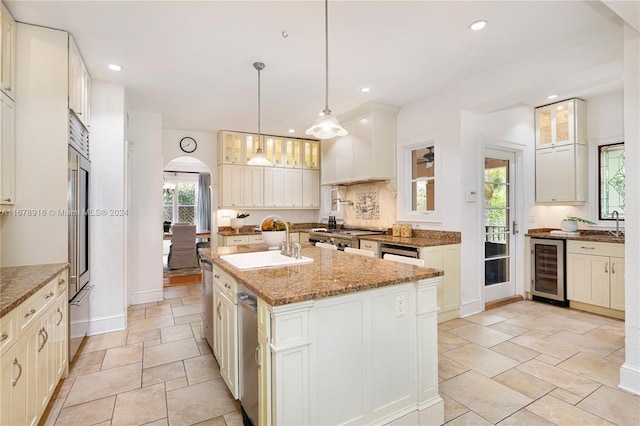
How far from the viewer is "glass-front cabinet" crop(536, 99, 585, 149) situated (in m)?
4.33

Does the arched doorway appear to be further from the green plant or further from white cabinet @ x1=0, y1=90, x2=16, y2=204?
the green plant

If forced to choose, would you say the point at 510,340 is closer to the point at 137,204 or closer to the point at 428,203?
the point at 428,203

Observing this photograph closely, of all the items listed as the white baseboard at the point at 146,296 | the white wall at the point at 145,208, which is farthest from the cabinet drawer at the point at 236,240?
the white baseboard at the point at 146,296

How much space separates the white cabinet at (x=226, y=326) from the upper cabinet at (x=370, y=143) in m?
2.80

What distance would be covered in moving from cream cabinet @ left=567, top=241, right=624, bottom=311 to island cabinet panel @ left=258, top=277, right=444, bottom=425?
10.2ft

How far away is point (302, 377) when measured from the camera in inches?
58.6

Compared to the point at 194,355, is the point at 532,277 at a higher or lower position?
higher

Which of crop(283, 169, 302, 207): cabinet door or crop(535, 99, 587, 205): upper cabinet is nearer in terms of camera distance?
crop(535, 99, 587, 205): upper cabinet

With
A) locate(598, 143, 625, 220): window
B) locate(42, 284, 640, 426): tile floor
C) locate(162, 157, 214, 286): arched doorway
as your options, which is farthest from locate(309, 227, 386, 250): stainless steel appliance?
locate(162, 157, 214, 286): arched doorway


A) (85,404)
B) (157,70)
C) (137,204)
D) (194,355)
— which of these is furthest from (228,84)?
(85,404)

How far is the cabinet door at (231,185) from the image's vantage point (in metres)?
5.57

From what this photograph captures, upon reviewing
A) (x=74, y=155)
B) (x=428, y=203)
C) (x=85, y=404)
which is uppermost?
(x=74, y=155)

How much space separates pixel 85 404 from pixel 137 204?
297 centimetres

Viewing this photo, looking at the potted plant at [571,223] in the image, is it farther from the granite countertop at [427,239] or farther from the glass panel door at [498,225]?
the granite countertop at [427,239]
